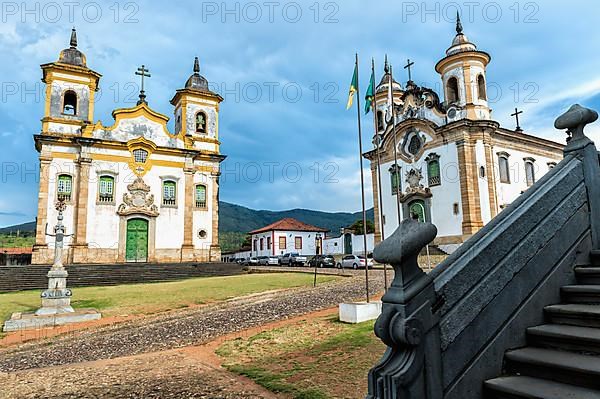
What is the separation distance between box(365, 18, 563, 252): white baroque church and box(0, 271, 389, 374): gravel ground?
1318cm

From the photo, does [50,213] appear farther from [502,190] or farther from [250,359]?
[502,190]

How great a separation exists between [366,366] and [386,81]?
2864cm

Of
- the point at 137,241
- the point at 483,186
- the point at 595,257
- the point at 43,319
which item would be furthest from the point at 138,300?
the point at 483,186

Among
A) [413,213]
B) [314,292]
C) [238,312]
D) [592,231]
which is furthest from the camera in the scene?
[413,213]

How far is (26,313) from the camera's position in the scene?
10336 millimetres

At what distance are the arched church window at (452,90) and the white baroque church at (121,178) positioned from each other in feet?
49.6

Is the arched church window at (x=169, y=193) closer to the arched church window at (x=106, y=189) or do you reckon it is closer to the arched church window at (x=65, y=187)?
the arched church window at (x=106, y=189)

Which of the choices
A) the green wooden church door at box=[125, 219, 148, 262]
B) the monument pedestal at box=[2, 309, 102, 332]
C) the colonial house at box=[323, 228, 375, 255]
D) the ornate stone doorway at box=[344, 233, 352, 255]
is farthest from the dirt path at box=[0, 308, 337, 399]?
the ornate stone doorway at box=[344, 233, 352, 255]

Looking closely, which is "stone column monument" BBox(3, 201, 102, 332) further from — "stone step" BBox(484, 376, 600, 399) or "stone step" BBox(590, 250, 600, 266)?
"stone step" BBox(590, 250, 600, 266)

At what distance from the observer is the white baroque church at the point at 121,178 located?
881 inches

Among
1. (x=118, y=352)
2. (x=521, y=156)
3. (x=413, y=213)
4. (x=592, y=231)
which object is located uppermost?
(x=521, y=156)

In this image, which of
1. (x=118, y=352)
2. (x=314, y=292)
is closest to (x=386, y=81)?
(x=314, y=292)

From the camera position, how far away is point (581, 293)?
3.05m

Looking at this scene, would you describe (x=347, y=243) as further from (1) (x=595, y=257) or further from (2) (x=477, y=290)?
(2) (x=477, y=290)
